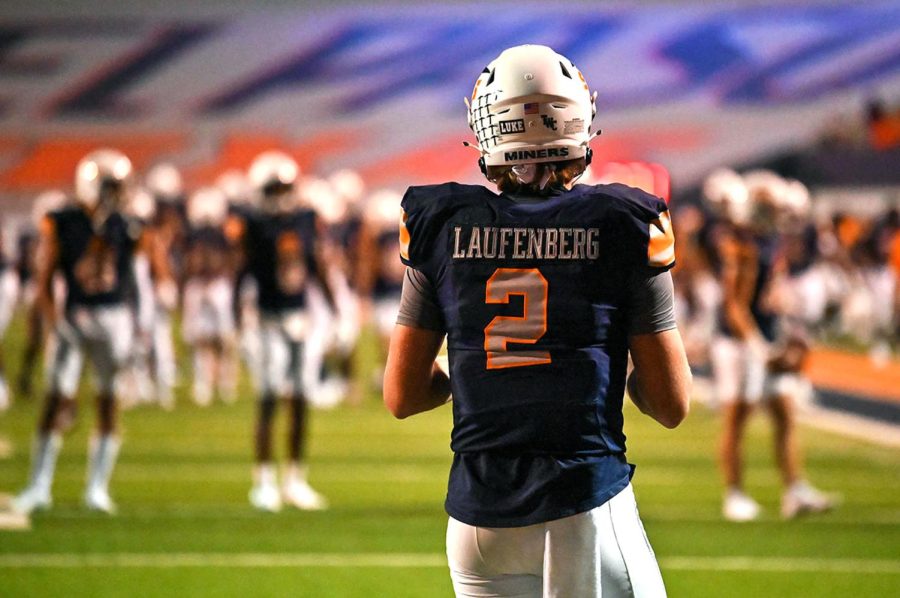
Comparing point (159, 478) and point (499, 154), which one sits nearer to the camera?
point (499, 154)

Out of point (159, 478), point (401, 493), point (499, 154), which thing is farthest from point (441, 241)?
point (159, 478)

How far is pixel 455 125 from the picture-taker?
99.0ft

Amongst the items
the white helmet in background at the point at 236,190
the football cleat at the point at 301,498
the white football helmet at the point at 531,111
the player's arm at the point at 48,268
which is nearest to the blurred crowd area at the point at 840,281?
the football cleat at the point at 301,498

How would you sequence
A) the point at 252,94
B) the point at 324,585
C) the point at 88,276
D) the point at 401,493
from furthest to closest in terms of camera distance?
the point at 252,94, the point at 401,493, the point at 88,276, the point at 324,585

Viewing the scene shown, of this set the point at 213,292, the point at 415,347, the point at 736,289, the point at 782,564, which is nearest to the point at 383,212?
the point at 213,292

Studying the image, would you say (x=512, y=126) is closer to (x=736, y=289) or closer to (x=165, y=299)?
A: (x=736, y=289)

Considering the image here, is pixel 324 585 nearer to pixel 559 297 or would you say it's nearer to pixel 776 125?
pixel 559 297

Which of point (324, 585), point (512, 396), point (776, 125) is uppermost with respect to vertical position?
point (776, 125)

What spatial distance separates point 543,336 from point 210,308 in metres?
11.1

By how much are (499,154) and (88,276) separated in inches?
187

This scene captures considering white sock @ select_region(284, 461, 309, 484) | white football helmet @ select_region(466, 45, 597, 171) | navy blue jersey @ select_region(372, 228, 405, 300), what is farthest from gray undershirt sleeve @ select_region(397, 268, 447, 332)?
navy blue jersey @ select_region(372, 228, 405, 300)

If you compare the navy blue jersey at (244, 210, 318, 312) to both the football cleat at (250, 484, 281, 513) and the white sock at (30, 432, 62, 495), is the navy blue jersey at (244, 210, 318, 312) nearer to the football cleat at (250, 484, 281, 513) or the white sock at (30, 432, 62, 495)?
the football cleat at (250, 484, 281, 513)

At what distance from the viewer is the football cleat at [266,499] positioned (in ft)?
23.2

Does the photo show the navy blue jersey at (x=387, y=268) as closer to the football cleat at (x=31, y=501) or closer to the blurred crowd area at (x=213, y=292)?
the blurred crowd area at (x=213, y=292)
